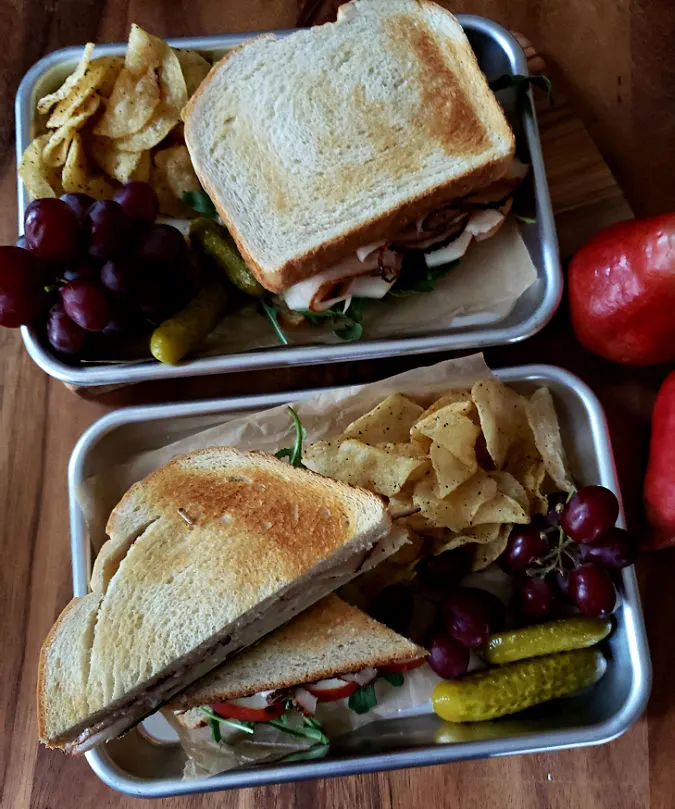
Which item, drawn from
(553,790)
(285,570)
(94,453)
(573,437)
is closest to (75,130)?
(94,453)

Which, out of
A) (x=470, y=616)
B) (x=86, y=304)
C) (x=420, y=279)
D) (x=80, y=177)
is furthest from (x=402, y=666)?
(x=80, y=177)

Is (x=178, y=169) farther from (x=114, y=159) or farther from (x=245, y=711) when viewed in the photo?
(x=245, y=711)

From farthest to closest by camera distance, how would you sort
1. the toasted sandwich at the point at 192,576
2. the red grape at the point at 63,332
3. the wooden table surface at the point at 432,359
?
the wooden table surface at the point at 432,359 < the red grape at the point at 63,332 < the toasted sandwich at the point at 192,576

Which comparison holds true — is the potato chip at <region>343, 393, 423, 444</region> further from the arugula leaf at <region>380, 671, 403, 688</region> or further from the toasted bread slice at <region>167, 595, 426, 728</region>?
the arugula leaf at <region>380, 671, 403, 688</region>

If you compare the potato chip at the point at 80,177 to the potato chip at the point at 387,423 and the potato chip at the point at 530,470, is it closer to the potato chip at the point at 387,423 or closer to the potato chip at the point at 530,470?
the potato chip at the point at 387,423

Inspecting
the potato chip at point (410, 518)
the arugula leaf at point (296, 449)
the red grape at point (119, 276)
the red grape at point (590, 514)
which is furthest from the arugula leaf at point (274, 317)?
the red grape at point (590, 514)

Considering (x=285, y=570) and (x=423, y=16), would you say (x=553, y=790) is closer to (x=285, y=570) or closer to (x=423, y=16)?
(x=285, y=570)
